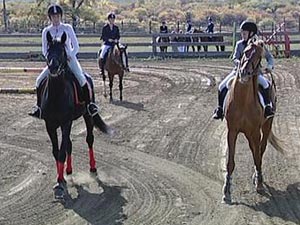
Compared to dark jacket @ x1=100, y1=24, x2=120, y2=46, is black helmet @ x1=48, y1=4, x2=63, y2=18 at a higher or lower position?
higher

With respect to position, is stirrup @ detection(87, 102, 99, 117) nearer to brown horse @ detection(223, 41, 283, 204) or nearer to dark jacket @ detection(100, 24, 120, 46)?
brown horse @ detection(223, 41, 283, 204)

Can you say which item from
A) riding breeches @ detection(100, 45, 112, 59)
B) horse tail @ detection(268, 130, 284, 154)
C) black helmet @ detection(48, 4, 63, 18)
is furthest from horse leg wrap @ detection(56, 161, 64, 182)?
riding breeches @ detection(100, 45, 112, 59)

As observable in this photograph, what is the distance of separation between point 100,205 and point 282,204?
2514mm

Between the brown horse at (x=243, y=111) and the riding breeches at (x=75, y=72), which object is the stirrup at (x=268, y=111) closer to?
the brown horse at (x=243, y=111)

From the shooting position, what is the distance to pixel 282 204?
9.08 metres

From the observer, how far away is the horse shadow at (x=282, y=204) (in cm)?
859

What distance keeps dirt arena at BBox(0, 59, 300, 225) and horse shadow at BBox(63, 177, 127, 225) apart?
0.04 feet

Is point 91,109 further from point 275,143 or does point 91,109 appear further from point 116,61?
point 116,61

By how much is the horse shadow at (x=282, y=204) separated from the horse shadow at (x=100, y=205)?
1682mm

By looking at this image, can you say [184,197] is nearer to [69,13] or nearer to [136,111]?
[136,111]

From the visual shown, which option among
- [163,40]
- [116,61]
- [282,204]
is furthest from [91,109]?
[163,40]

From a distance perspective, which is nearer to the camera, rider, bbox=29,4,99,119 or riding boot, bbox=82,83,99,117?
rider, bbox=29,4,99,119

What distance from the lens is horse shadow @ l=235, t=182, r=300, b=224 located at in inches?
338

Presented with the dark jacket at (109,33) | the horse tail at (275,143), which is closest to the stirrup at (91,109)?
the horse tail at (275,143)
